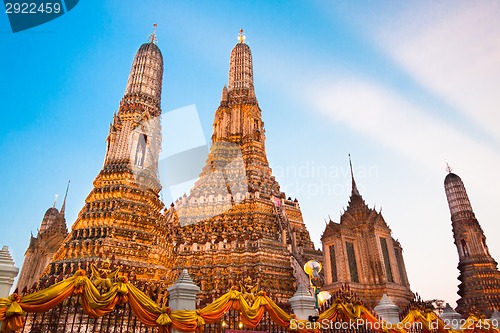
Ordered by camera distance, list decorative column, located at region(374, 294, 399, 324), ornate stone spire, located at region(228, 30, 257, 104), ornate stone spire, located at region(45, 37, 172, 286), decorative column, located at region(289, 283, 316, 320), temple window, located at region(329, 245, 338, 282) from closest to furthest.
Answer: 1. decorative column, located at region(289, 283, 316, 320)
2. decorative column, located at region(374, 294, 399, 324)
3. temple window, located at region(329, 245, 338, 282)
4. ornate stone spire, located at region(45, 37, 172, 286)
5. ornate stone spire, located at region(228, 30, 257, 104)

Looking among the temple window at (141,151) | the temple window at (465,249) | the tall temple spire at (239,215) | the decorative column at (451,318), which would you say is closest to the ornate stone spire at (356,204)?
the tall temple spire at (239,215)

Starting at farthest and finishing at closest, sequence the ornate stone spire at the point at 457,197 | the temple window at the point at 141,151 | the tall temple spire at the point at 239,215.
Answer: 1. the ornate stone spire at the point at 457,197
2. the temple window at the point at 141,151
3. the tall temple spire at the point at 239,215

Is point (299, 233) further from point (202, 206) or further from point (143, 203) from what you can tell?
point (143, 203)

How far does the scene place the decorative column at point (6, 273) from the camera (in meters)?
6.58

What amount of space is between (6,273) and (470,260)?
3921 centimetres

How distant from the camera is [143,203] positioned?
21047mm

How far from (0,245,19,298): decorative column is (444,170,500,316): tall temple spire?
34407mm

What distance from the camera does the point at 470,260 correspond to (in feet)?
112

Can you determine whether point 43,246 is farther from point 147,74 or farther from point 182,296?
point 182,296

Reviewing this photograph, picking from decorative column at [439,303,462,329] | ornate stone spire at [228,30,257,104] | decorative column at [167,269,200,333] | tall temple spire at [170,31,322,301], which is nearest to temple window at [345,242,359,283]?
tall temple spire at [170,31,322,301]

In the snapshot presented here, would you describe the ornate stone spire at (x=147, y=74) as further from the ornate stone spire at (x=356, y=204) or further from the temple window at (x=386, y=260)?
the temple window at (x=386, y=260)

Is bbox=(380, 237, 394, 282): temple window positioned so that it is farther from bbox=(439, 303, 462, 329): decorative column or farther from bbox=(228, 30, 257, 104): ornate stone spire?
bbox=(228, 30, 257, 104): ornate stone spire

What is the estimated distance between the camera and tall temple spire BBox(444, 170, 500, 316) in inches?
1249

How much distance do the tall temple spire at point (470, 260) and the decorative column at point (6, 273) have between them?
34407 millimetres
